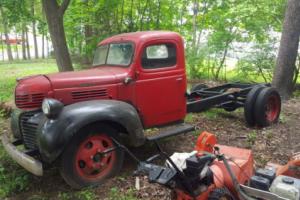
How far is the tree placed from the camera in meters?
8.02

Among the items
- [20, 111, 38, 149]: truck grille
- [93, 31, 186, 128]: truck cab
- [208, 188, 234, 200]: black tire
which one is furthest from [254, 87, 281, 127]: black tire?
[20, 111, 38, 149]: truck grille

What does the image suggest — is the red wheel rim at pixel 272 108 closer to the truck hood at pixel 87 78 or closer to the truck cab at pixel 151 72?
the truck cab at pixel 151 72

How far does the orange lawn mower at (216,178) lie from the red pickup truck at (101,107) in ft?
3.36

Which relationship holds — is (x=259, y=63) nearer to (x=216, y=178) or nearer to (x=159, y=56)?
(x=159, y=56)

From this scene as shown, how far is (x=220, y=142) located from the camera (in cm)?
538

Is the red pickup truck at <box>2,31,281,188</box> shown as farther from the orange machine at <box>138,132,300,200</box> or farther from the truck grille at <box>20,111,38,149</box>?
the orange machine at <box>138,132,300,200</box>

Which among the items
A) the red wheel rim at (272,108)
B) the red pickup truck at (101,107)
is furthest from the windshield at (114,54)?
the red wheel rim at (272,108)

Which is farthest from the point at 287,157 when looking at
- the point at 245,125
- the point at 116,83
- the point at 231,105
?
the point at 116,83

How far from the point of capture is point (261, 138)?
5512mm

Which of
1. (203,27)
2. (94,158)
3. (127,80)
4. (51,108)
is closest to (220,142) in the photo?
(127,80)

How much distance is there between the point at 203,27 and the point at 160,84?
26.9 feet

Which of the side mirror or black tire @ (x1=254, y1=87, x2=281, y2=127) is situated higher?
the side mirror

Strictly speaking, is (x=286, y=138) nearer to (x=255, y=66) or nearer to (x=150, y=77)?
(x=150, y=77)

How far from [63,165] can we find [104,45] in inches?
91.4
